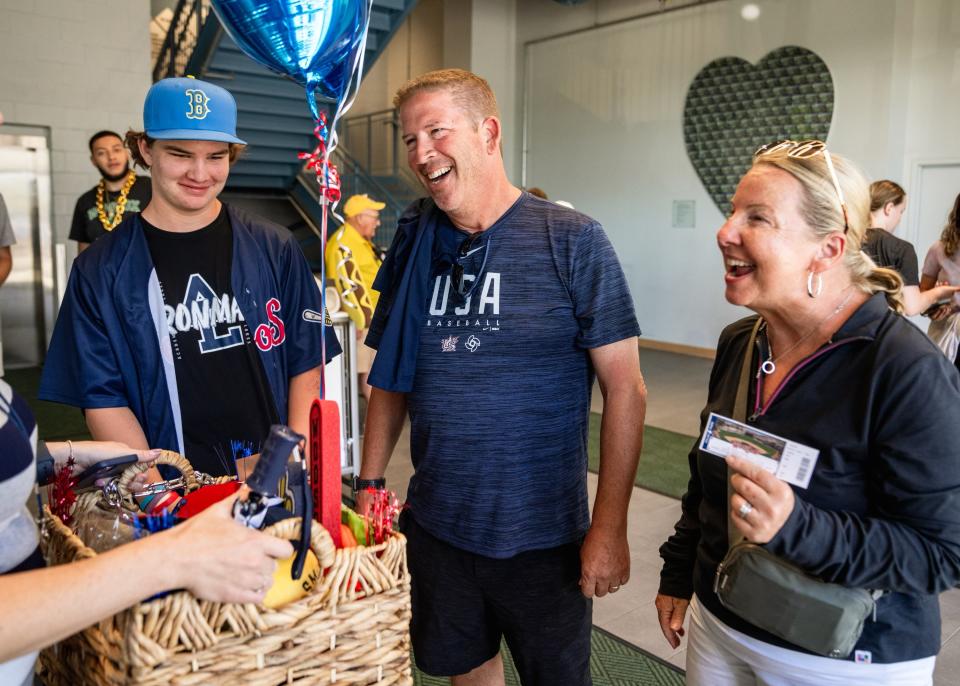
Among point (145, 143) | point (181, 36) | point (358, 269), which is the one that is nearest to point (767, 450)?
point (145, 143)

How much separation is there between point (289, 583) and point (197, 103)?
125 centimetres

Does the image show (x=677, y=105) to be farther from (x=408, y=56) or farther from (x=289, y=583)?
(x=289, y=583)

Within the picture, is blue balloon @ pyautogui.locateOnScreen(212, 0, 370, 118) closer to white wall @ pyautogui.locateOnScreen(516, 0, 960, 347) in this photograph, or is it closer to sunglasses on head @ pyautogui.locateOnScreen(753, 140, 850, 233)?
sunglasses on head @ pyautogui.locateOnScreen(753, 140, 850, 233)

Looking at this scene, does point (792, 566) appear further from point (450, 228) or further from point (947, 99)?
point (947, 99)

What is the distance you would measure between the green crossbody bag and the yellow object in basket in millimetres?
731

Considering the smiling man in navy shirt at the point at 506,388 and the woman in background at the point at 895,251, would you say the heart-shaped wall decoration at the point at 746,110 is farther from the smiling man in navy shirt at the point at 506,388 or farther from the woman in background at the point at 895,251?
the smiling man in navy shirt at the point at 506,388

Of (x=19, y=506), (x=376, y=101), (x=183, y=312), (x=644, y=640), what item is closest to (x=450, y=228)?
(x=183, y=312)

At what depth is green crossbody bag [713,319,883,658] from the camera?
118cm

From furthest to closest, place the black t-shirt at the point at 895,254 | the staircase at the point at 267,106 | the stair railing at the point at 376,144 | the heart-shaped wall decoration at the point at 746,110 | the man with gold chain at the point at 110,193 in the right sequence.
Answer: the stair railing at the point at 376,144
the heart-shaped wall decoration at the point at 746,110
the staircase at the point at 267,106
the man with gold chain at the point at 110,193
the black t-shirt at the point at 895,254

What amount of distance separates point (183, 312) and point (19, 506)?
1021 millimetres

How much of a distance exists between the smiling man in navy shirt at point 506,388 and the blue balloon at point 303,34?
20 cm

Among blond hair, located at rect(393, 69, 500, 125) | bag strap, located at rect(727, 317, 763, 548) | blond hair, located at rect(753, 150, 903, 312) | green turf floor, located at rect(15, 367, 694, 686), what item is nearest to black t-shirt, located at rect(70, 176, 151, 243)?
green turf floor, located at rect(15, 367, 694, 686)

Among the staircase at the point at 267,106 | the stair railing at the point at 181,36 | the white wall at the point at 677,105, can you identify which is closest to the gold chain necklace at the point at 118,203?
the staircase at the point at 267,106

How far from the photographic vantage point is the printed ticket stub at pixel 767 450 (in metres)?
1.14
